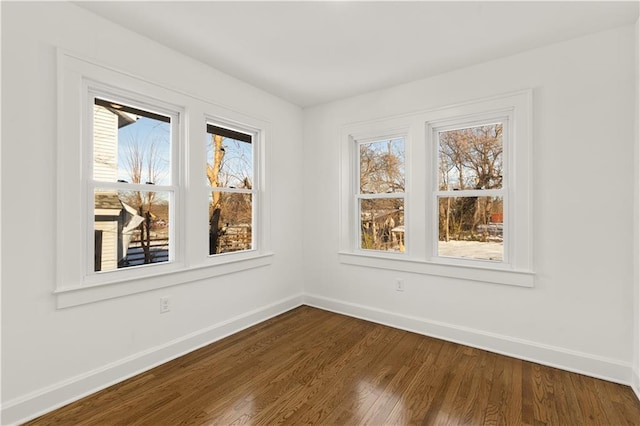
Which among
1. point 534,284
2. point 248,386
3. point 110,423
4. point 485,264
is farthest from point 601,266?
point 110,423

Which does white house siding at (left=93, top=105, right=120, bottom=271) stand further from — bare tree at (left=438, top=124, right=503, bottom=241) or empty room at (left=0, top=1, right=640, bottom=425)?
bare tree at (left=438, top=124, right=503, bottom=241)

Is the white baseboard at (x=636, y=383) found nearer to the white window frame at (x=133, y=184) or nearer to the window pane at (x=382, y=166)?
the window pane at (x=382, y=166)

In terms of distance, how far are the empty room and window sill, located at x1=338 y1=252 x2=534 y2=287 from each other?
0.02 meters

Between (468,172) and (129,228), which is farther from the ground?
(468,172)

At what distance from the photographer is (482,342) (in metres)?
2.84

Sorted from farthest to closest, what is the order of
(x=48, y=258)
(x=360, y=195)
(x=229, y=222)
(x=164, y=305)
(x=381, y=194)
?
(x=360, y=195)
(x=381, y=194)
(x=229, y=222)
(x=164, y=305)
(x=48, y=258)

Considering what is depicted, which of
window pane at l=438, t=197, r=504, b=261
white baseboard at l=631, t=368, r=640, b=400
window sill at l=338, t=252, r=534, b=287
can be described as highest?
window pane at l=438, t=197, r=504, b=261

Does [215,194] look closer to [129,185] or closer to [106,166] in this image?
[129,185]

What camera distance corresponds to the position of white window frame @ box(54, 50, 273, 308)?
6.70 feet

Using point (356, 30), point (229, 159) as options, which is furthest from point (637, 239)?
point (229, 159)

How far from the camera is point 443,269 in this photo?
308 cm

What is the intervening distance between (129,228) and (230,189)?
1.03 m

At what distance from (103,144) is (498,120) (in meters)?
3.37

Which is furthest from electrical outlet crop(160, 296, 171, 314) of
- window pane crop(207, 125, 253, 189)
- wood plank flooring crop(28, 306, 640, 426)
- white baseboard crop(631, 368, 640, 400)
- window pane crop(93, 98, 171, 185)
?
white baseboard crop(631, 368, 640, 400)
